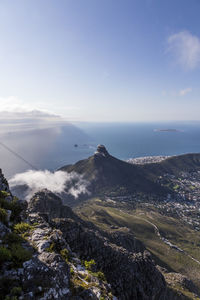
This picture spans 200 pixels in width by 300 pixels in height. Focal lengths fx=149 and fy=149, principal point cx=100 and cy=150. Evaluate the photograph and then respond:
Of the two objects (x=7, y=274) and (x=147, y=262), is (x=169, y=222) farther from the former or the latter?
(x=7, y=274)

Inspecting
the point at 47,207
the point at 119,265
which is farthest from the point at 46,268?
the point at 47,207

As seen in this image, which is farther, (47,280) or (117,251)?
(117,251)

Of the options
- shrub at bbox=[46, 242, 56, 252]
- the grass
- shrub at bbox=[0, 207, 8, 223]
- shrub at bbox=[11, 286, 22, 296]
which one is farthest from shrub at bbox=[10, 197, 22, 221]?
the grass

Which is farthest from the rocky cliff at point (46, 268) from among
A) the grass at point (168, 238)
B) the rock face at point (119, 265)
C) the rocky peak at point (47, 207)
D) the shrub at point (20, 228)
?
the grass at point (168, 238)

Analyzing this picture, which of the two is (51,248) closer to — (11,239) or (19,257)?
(19,257)

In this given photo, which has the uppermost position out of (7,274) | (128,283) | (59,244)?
(7,274)

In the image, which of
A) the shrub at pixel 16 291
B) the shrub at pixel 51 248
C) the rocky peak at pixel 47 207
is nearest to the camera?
the shrub at pixel 16 291

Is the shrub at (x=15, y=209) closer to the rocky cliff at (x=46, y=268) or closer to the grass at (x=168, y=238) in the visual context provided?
the rocky cliff at (x=46, y=268)

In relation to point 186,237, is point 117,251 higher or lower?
higher

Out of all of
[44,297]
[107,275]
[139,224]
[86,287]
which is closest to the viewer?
[44,297]

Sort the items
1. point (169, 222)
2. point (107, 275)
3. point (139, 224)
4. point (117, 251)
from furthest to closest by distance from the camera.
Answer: point (169, 222)
point (139, 224)
point (117, 251)
point (107, 275)

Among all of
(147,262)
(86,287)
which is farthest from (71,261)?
(147,262)
